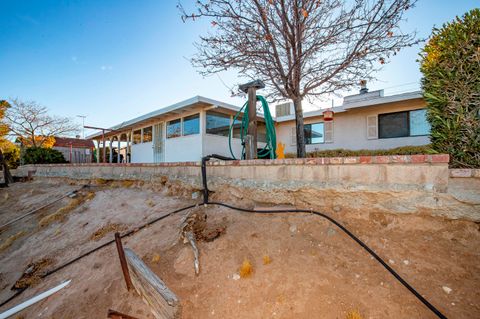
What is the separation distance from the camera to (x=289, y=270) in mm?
2332

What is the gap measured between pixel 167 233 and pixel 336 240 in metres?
2.41

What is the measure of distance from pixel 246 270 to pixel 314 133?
9453 mm

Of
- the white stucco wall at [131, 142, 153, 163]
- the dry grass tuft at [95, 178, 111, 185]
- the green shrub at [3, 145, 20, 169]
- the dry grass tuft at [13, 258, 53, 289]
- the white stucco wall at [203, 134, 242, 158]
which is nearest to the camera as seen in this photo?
the dry grass tuft at [13, 258, 53, 289]

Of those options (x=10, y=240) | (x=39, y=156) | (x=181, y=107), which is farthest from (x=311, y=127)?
(x=39, y=156)

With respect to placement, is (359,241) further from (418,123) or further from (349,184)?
(418,123)

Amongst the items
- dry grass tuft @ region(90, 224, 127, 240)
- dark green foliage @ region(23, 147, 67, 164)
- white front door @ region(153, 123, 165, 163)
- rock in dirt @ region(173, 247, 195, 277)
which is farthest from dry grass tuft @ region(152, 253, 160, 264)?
dark green foliage @ region(23, 147, 67, 164)

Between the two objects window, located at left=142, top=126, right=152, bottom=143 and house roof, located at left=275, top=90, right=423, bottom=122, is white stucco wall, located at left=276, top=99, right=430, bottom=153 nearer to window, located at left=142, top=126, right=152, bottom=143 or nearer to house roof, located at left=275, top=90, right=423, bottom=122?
house roof, located at left=275, top=90, right=423, bottom=122

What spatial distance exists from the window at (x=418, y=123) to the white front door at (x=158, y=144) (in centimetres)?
1007

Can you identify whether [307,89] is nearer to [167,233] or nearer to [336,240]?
[336,240]

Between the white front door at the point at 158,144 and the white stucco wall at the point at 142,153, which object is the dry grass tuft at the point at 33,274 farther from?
the white stucco wall at the point at 142,153

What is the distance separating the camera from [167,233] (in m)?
3.53

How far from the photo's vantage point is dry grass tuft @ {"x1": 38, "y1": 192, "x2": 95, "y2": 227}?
18.8ft

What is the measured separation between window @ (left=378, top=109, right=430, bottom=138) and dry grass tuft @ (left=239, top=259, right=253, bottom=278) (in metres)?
8.90

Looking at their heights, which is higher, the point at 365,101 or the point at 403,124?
the point at 365,101
